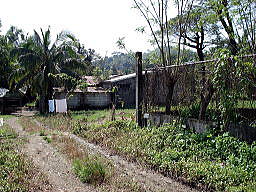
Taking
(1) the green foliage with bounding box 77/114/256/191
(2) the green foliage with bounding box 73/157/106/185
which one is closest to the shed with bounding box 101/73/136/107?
(1) the green foliage with bounding box 77/114/256/191

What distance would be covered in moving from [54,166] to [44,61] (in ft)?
49.5

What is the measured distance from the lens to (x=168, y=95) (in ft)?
26.5

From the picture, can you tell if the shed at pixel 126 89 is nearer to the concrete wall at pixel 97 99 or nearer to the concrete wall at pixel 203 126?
the concrete wall at pixel 97 99

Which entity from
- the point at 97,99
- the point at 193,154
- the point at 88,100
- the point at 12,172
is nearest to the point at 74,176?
the point at 12,172

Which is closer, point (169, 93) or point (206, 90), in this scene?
point (206, 90)

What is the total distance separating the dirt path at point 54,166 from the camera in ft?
14.3

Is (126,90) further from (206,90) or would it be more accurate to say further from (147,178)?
(147,178)

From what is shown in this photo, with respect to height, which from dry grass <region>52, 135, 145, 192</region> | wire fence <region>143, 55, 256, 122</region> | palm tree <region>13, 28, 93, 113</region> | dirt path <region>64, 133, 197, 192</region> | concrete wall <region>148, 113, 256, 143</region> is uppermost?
palm tree <region>13, 28, 93, 113</region>

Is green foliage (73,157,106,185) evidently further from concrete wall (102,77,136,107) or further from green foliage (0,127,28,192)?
concrete wall (102,77,136,107)

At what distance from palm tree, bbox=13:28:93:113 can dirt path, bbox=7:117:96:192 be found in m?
11.2

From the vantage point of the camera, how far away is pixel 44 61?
19281 mm

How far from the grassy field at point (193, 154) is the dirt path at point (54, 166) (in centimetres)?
141

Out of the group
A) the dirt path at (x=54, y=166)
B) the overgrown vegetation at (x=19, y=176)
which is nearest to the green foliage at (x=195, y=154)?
the dirt path at (x=54, y=166)

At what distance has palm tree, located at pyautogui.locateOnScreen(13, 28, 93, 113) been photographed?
18.4 m
